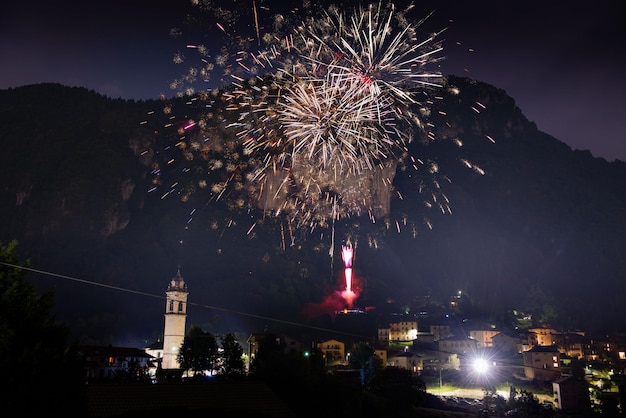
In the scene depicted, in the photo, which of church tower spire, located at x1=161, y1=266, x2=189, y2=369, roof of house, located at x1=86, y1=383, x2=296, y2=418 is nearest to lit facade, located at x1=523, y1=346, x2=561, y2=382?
church tower spire, located at x1=161, y1=266, x2=189, y2=369

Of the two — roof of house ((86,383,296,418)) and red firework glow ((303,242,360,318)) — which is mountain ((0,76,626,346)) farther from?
roof of house ((86,383,296,418))

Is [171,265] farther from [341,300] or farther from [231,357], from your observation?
[231,357]

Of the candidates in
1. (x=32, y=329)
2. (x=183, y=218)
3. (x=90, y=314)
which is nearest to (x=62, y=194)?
(x=183, y=218)

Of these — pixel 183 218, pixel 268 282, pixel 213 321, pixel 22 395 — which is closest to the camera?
pixel 22 395

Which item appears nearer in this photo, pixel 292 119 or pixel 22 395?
pixel 22 395

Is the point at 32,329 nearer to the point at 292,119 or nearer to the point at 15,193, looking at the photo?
the point at 292,119

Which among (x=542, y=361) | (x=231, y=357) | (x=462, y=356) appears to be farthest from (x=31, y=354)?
(x=462, y=356)

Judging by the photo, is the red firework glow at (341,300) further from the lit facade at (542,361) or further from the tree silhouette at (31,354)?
the tree silhouette at (31,354)
